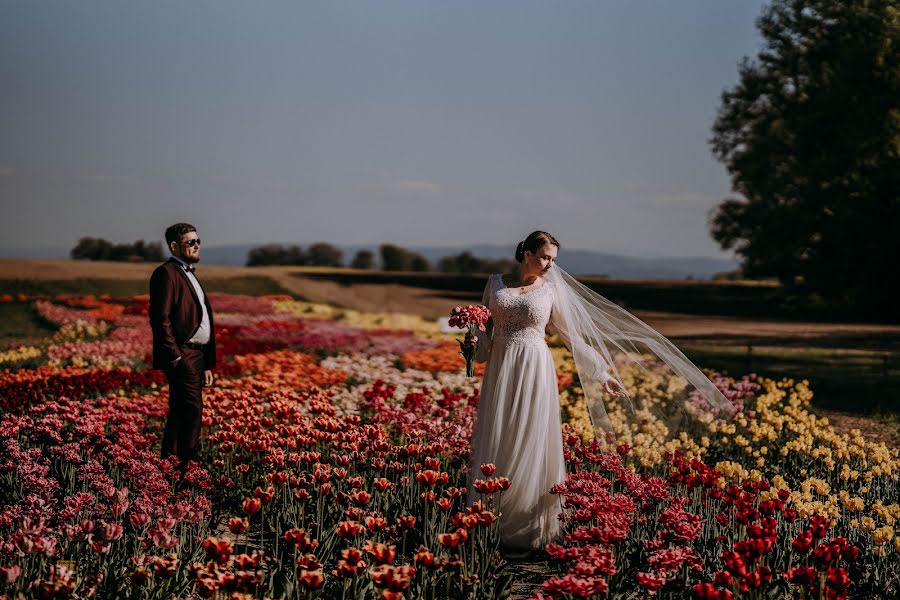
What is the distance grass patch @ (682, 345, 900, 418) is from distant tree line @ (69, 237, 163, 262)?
3038 centimetres

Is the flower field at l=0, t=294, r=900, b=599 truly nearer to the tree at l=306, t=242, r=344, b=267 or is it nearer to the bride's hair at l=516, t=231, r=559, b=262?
the bride's hair at l=516, t=231, r=559, b=262

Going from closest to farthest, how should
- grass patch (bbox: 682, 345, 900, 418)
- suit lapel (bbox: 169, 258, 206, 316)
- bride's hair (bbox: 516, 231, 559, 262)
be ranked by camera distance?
1. bride's hair (bbox: 516, 231, 559, 262)
2. suit lapel (bbox: 169, 258, 206, 316)
3. grass patch (bbox: 682, 345, 900, 418)

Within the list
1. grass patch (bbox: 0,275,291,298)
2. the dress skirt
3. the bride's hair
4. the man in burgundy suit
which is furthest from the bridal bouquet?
grass patch (bbox: 0,275,291,298)

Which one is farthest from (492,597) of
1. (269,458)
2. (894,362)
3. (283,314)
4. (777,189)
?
(777,189)

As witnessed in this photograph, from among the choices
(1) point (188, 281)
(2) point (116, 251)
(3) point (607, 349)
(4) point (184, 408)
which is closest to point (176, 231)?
(1) point (188, 281)

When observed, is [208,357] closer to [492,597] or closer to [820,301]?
[492,597]

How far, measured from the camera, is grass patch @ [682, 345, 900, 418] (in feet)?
38.7

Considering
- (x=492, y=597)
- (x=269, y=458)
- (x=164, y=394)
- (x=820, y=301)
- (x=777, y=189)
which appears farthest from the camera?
(x=777, y=189)

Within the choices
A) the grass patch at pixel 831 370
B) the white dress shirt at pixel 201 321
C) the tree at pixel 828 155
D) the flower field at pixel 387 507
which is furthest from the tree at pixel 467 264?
the white dress shirt at pixel 201 321

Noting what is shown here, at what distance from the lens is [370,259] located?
47.0 meters

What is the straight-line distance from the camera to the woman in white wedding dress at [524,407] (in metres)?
5.97

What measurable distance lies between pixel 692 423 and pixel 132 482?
5640mm

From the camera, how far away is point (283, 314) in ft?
73.5

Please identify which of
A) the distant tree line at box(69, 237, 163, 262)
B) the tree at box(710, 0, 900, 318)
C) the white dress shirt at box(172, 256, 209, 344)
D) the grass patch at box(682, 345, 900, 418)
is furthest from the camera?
the distant tree line at box(69, 237, 163, 262)
